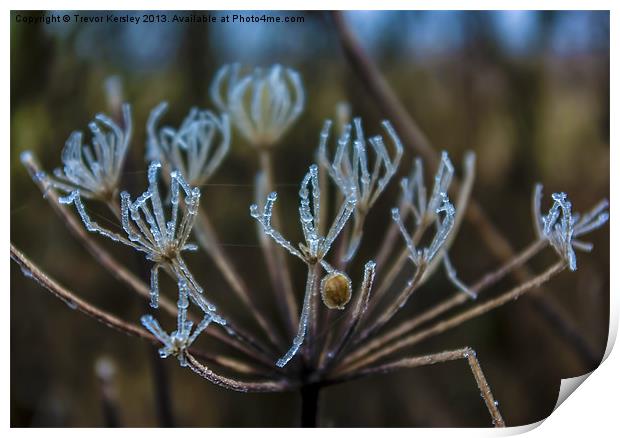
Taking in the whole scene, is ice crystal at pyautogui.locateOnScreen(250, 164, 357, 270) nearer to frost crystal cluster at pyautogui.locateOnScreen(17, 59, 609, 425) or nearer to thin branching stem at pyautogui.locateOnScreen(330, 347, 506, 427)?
frost crystal cluster at pyautogui.locateOnScreen(17, 59, 609, 425)

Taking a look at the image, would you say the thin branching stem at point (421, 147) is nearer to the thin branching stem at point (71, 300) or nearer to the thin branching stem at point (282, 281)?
the thin branching stem at point (282, 281)

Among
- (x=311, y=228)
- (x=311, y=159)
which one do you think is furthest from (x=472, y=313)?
(x=311, y=159)

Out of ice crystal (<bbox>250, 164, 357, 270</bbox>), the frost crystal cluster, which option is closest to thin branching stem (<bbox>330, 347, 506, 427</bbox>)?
the frost crystal cluster

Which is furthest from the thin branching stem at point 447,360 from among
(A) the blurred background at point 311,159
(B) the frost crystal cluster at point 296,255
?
(A) the blurred background at point 311,159

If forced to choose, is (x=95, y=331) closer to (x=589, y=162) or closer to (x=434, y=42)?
(x=434, y=42)

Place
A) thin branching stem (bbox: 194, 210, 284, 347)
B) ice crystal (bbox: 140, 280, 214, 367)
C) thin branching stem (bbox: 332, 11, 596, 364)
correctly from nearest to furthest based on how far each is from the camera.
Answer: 1. ice crystal (bbox: 140, 280, 214, 367)
2. thin branching stem (bbox: 194, 210, 284, 347)
3. thin branching stem (bbox: 332, 11, 596, 364)

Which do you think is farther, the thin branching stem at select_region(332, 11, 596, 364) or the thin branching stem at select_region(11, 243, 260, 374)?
the thin branching stem at select_region(332, 11, 596, 364)

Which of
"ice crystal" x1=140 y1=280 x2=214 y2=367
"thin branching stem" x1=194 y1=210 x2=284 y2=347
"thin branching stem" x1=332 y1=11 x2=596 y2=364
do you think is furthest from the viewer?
"thin branching stem" x1=332 y1=11 x2=596 y2=364

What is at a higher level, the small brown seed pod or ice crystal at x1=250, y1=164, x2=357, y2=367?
ice crystal at x1=250, y1=164, x2=357, y2=367
